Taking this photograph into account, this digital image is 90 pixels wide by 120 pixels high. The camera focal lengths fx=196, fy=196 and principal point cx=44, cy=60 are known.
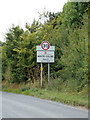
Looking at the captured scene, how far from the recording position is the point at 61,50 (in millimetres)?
15922

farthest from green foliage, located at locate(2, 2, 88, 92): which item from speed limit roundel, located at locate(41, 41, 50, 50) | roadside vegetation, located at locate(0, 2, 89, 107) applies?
speed limit roundel, located at locate(41, 41, 50, 50)

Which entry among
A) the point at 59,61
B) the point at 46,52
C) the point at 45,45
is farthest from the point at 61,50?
the point at 45,45

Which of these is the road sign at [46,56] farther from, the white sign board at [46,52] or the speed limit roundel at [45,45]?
the speed limit roundel at [45,45]

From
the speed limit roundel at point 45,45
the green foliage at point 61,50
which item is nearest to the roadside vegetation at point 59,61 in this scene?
the green foliage at point 61,50

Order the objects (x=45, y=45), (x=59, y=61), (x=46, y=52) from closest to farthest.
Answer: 1. (x=59, y=61)
2. (x=45, y=45)
3. (x=46, y=52)

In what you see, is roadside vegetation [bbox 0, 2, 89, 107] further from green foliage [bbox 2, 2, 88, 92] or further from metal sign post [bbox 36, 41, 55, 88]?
metal sign post [bbox 36, 41, 55, 88]

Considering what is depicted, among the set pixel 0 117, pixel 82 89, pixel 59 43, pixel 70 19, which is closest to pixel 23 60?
pixel 59 43

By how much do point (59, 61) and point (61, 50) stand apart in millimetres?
969

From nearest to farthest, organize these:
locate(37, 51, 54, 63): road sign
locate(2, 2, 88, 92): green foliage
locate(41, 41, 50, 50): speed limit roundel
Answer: locate(2, 2, 88, 92): green foliage < locate(41, 41, 50, 50): speed limit roundel < locate(37, 51, 54, 63): road sign

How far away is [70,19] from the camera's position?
16.8 m

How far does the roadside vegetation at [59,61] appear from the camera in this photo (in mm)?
12688

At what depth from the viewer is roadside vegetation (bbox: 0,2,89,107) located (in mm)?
12688

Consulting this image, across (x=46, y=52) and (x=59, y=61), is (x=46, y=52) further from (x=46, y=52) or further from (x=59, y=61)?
(x=59, y=61)

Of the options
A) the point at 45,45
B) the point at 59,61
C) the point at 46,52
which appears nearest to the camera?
the point at 59,61
